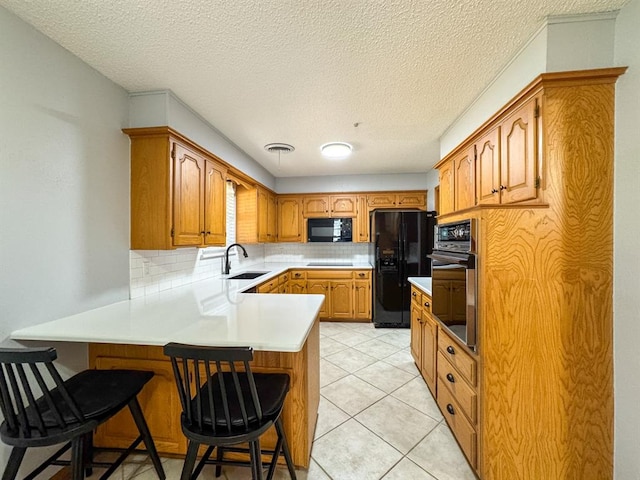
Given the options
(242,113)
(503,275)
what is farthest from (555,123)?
(242,113)

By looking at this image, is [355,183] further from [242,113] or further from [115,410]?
[115,410]

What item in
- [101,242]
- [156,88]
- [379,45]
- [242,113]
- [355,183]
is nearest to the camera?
[379,45]

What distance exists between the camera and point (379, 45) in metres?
1.50

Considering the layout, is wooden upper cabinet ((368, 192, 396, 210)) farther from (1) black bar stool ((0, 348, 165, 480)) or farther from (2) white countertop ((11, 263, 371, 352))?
(1) black bar stool ((0, 348, 165, 480))

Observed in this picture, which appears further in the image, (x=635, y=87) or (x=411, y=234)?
(x=411, y=234)

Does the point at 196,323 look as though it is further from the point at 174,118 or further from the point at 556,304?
the point at 556,304

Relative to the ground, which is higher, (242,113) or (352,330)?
(242,113)

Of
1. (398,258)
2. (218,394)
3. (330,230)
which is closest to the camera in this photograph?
(218,394)

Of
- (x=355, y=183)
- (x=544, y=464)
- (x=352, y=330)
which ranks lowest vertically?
(x=352, y=330)

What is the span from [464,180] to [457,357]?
4.77 feet

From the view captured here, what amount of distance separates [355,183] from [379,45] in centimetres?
316

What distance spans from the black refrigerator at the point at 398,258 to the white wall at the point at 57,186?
10.4 feet

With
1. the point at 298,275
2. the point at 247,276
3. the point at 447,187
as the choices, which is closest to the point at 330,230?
the point at 298,275

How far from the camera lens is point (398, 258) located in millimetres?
4043
